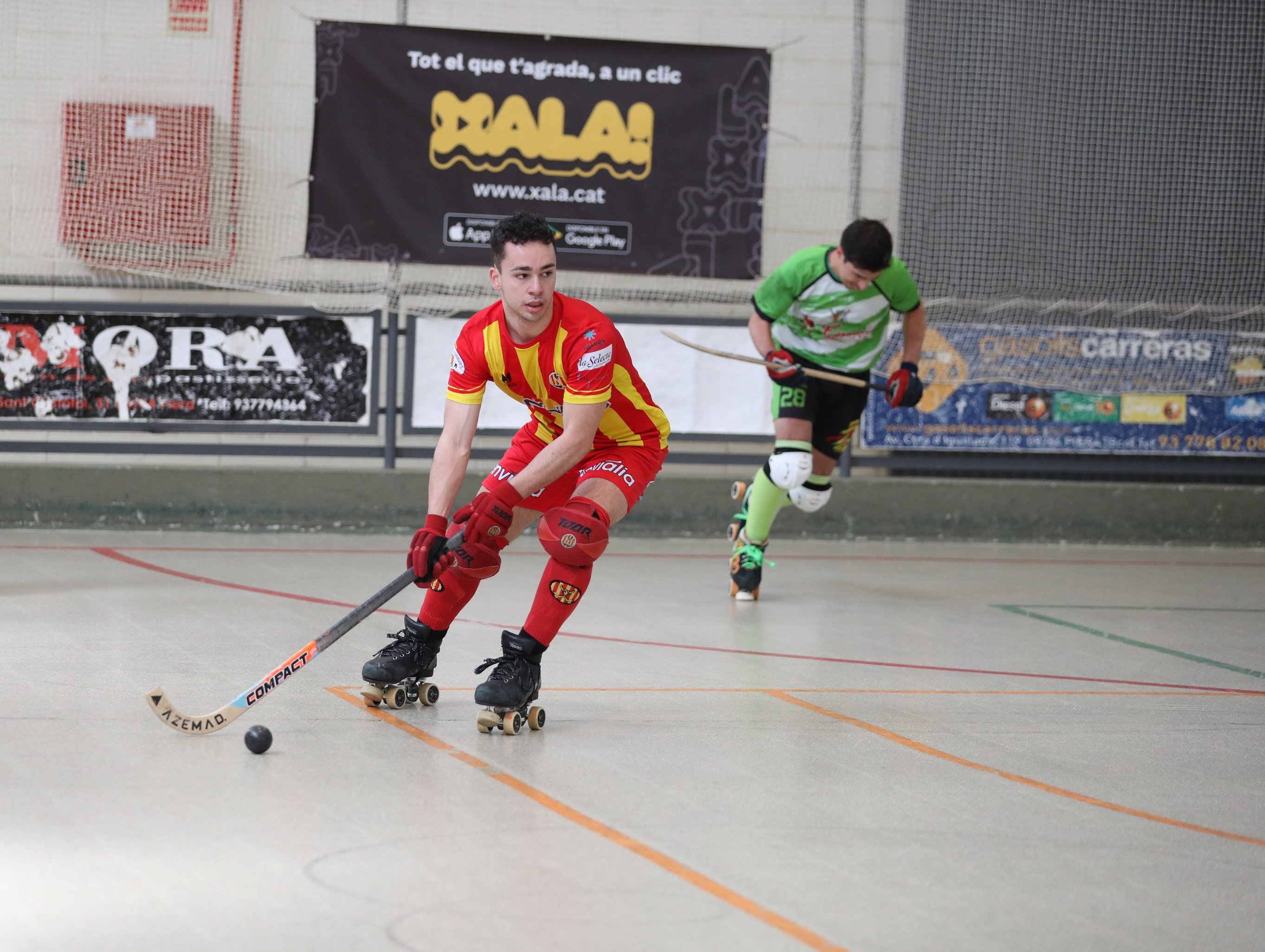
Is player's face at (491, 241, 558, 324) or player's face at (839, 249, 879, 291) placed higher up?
player's face at (839, 249, 879, 291)

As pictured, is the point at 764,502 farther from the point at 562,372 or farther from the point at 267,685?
the point at 267,685

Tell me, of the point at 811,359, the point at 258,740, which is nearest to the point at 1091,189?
the point at 811,359

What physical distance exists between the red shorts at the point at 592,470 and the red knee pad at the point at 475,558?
26 centimetres

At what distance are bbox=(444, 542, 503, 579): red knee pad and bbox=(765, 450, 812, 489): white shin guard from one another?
290 cm

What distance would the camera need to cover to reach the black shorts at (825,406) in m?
6.42

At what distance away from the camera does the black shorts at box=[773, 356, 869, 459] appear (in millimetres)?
6422

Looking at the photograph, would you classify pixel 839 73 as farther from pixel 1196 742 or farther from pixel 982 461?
pixel 1196 742

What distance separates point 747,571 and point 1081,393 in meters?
4.30

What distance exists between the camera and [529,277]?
363 cm

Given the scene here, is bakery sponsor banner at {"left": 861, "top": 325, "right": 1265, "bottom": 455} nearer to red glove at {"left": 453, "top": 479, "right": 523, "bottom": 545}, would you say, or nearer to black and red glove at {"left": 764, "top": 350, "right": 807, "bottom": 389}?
black and red glove at {"left": 764, "top": 350, "right": 807, "bottom": 389}


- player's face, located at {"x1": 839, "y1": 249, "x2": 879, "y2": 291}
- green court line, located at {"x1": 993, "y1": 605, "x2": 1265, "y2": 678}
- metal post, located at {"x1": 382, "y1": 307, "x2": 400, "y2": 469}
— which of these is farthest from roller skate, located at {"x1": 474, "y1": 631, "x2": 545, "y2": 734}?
metal post, located at {"x1": 382, "y1": 307, "x2": 400, "y2": 469}

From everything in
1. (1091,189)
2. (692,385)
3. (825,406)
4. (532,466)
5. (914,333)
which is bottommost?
(532,466)

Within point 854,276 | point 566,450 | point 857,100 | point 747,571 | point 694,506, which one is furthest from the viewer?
point 857,100

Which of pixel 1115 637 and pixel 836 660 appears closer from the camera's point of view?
pixel 836 660
